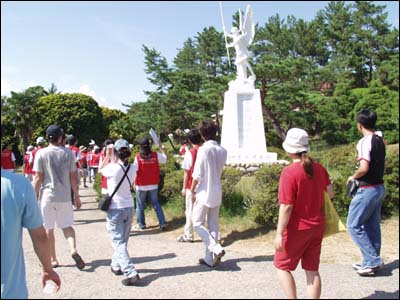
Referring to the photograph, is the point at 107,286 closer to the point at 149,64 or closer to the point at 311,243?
the point at 311,243

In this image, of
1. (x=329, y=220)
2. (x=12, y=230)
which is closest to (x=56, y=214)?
(x=12, y=230)

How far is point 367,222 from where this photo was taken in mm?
4281

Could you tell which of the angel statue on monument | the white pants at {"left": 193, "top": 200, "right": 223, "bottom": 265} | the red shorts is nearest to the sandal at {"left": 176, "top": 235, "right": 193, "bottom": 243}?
the white pants at {"left": 193, "top": 200, "right": 223, "bottom": 265}

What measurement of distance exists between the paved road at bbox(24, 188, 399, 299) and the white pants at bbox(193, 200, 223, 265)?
0.22m

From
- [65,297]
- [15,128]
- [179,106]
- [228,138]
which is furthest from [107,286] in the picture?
[15,128]

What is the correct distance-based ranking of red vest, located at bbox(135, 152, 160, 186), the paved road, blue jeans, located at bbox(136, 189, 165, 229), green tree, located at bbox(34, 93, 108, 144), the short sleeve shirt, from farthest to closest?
green tree, located at bbox(34, 93, 108, 144) → blue jeans, located at bbox(136, 189, 165, 229) → red vest, located at bbox(135, 152, 160, 186) → the paved road → the short sleeve shirt

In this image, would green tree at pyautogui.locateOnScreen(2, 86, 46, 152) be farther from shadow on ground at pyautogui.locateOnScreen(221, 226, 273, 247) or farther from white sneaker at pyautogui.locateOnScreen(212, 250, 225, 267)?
white sneaker at pyautogui.locateOnScreen(212, 250, 225, 267)

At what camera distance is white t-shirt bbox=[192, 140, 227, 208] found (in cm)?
460

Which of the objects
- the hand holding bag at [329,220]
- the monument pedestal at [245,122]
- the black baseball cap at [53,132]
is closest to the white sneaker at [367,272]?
the hand holding bag at [329,220]

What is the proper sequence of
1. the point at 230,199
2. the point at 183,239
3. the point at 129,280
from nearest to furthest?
the point at 129,280, the point at 183,239, the point at 230,199

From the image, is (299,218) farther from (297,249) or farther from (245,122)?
(245,122)

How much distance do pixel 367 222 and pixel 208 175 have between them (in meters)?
1.87

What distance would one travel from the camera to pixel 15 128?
36406 millimetres

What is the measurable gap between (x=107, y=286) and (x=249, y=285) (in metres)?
Answer: 1.45
